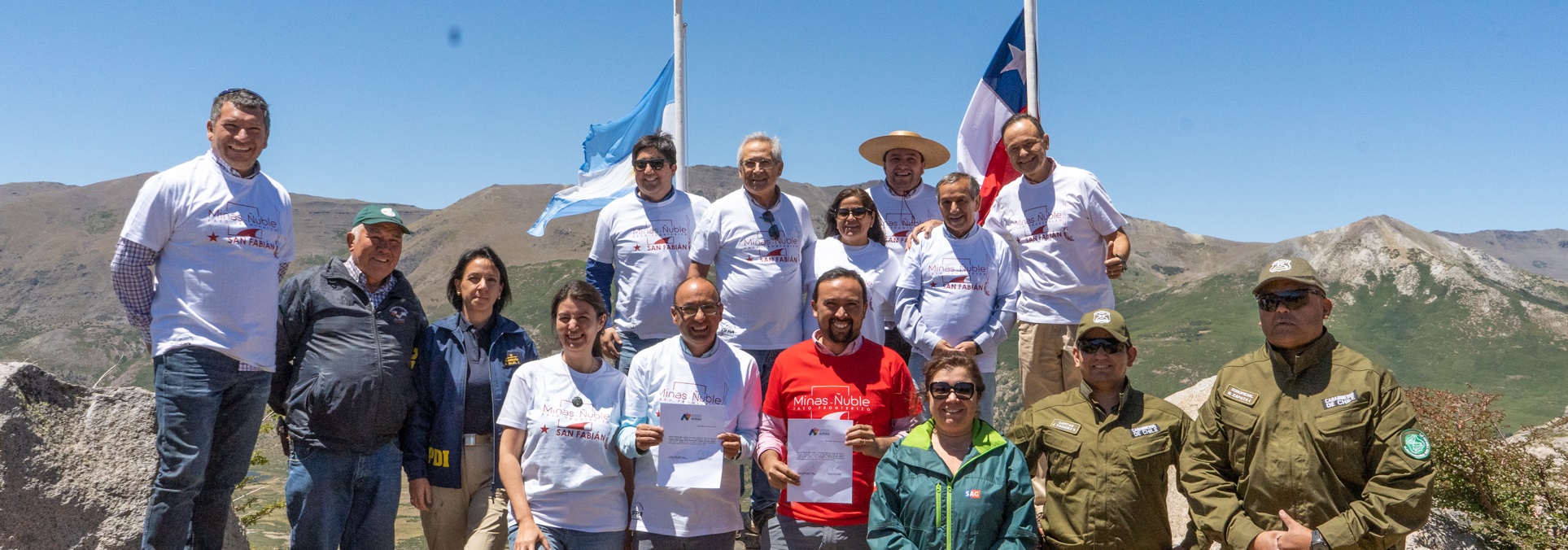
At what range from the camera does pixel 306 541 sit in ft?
16.5

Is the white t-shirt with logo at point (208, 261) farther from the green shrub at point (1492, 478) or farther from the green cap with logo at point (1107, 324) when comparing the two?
the green shrub at point (1492, 478)

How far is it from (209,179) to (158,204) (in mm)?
253

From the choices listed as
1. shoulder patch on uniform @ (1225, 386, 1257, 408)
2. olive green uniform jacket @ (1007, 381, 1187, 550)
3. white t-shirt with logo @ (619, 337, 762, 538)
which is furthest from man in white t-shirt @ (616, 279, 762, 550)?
shoulder patch on uniform @ (1225, 386, 1257, 408)

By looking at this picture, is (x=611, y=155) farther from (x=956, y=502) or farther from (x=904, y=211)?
(x=956, y=502)

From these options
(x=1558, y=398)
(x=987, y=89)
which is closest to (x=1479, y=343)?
(x=1558, y=398)

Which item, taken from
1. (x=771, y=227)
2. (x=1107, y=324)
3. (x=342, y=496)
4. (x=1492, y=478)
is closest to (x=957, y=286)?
(x=771, y=227)

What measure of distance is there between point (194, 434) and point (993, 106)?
7988mm

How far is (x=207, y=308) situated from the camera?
486cm

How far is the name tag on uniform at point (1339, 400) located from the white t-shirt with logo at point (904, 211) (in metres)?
3.38

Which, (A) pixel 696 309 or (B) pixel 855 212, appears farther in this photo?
(B) pixel 855 212

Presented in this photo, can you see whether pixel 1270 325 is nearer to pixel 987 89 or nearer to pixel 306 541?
pixel 306 541

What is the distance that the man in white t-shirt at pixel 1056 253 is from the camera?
6215mm

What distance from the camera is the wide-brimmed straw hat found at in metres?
7.17

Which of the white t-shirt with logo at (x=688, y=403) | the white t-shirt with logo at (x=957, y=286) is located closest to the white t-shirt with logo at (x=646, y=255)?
the white t-shirt with logo at (x=688, y=403)
